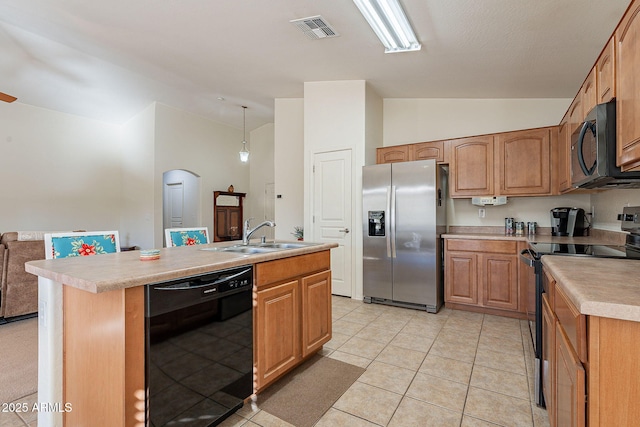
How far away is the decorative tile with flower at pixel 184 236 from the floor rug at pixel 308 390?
5.12 feet

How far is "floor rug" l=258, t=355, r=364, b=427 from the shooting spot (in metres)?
1.79

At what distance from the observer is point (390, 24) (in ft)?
8.41

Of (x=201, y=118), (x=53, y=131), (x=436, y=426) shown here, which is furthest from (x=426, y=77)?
(x=53, y=131)

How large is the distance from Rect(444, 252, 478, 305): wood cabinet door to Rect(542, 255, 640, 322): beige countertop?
6.26 feet

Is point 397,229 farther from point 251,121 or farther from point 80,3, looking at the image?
point 251,121

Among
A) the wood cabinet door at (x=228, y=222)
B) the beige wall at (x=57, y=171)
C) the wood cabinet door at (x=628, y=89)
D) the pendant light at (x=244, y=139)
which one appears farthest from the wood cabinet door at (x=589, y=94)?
the beige wall at (x=57, y=171)

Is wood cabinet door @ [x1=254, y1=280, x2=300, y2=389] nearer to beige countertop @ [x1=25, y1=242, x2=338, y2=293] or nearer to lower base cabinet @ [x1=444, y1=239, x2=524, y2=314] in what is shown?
beige countertop @ [x1=25, y1=242, x2=338, y2=293]

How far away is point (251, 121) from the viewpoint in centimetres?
748

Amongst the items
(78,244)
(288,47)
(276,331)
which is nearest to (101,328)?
(276,331)

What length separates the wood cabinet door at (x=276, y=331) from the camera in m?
1.84

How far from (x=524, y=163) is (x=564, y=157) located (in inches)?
20.1

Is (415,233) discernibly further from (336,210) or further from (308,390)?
(308,390)

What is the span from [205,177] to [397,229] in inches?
206

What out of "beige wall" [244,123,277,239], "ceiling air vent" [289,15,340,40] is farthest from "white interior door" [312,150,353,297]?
"beige wall" [244,123,277,239]
